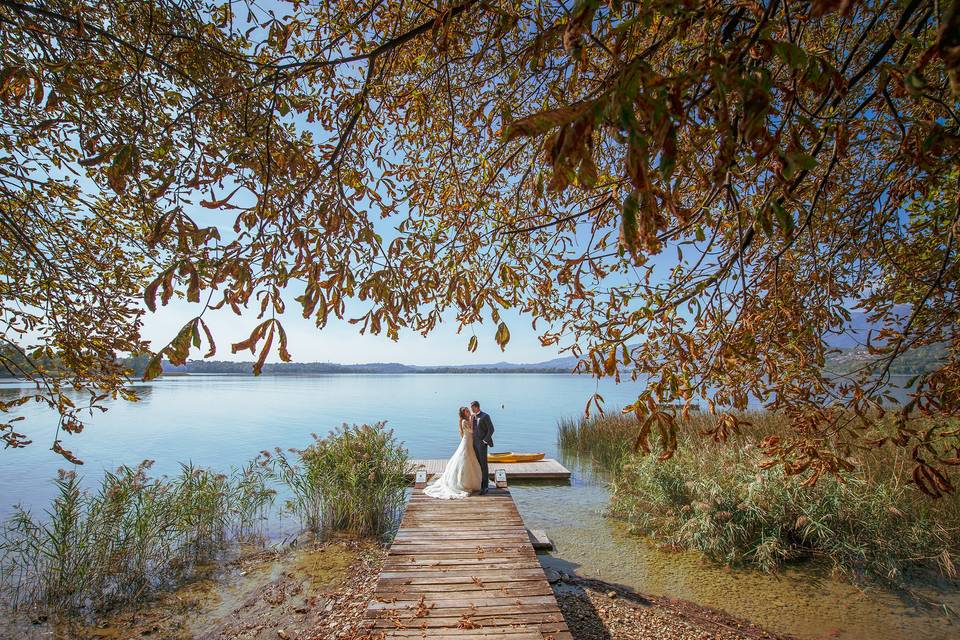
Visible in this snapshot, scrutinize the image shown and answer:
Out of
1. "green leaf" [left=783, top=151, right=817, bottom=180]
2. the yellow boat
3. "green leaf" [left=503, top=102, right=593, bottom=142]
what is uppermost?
"green leaf" [left=503, top=102, right=593, bottom=142]

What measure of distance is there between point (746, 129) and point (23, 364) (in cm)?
602

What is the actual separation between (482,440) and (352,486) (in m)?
2.71

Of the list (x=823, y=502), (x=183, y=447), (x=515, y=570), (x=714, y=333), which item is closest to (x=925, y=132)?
(x=714, y=333)

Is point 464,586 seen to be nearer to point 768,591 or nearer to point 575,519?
point 768,591

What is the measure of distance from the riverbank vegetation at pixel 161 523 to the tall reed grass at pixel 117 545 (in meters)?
0.01

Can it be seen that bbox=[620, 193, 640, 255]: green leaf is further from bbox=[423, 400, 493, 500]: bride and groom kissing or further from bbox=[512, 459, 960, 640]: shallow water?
bbox=[423, 400, 493, 500]: bride and groom kissing

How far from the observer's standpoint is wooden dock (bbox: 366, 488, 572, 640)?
3699mm

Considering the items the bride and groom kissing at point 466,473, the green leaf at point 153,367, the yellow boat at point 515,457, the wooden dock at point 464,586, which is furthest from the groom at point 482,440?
the green leaf at point 153,367

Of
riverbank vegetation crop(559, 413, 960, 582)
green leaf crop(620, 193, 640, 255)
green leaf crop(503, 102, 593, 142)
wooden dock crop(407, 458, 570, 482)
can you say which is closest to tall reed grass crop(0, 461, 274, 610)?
wooden dock crop(407, 458, 570, 482)

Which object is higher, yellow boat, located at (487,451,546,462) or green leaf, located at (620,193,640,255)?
green leaf, located at (620,193,640,255)

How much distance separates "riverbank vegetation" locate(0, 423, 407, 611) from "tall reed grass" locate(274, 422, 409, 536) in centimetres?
2

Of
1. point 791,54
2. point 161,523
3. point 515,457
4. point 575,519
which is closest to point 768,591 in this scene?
point 575,519

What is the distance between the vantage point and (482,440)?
862 cm

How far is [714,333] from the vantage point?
9.30ft
